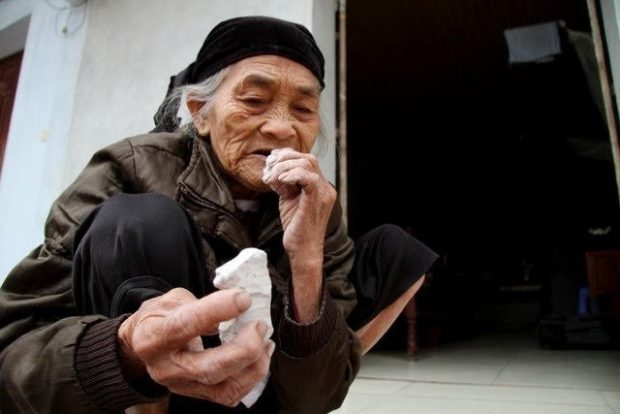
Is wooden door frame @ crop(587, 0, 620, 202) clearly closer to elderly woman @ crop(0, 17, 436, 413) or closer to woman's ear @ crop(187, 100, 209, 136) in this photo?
elderly woman @ crop(0, 17, 436, 413)

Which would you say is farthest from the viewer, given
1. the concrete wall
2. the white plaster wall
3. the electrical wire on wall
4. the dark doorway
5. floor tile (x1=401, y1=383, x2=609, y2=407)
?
the dark doorway

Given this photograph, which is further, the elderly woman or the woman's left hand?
the woman's left hand

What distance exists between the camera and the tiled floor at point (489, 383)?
6.27 feet

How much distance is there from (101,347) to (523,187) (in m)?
8.76

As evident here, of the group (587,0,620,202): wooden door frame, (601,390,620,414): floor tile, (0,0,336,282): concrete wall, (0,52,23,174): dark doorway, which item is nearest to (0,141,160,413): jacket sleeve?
(0,0,336,282): concrete wall

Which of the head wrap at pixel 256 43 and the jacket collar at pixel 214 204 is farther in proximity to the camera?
the head wrap at pixel 256 43

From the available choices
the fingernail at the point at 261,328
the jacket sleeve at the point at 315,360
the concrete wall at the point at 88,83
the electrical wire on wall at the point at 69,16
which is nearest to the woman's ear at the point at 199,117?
the jacket sleeve at the point at 315,360

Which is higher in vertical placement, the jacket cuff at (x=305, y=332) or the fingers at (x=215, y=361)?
the fingers at (x=215, y=361)

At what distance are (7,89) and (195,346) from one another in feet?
14.5

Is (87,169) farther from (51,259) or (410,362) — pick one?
(410,362)

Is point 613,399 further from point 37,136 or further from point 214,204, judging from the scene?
point 37,136

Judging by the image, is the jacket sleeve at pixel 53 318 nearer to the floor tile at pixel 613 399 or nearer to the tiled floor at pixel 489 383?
the tiled floor at pixel 489 383

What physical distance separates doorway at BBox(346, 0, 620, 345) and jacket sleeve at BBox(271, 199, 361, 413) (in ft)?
9.49

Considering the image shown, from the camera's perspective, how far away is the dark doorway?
3.93 m
